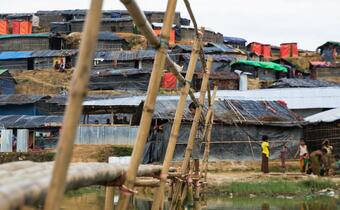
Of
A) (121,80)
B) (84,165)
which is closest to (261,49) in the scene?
(121,80)

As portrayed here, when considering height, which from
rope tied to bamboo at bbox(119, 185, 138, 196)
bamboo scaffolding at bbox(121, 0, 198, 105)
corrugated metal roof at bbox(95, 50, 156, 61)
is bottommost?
rope tied to bamboo at bbox(119, 185, 138, 196)

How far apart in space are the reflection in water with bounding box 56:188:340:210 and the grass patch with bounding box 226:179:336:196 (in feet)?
1.95

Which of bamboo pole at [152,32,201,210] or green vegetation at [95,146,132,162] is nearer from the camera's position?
bamboo pole at [152,32,201,210]

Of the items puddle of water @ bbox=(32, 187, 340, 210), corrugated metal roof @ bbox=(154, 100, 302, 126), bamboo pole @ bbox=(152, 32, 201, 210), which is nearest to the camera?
bamboo pole @ bbox=(152, 32, 201, 210)

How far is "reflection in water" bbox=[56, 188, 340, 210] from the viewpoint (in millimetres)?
11633

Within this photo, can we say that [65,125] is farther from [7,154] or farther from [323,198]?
[7,154]

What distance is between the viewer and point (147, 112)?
12.8 ft

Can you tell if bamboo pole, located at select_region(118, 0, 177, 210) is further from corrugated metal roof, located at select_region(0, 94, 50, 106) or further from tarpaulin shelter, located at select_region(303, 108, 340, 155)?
corrugated metal roof, located at select_region(0, 94, 50, 106)

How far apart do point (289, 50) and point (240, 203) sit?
115 feet

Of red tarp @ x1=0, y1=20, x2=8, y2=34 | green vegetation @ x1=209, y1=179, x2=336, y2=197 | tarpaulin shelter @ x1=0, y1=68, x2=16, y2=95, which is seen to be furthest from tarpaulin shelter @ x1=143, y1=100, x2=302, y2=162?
red tarp @ x1=0, y1=20, x2=8, y2=34

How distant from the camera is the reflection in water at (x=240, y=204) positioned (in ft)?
38.2

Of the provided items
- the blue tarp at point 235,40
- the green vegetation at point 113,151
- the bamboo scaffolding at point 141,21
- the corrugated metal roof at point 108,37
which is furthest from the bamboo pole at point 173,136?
the blue tarp at point 235,40

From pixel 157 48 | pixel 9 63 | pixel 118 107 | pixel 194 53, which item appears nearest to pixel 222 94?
pixel 118 107

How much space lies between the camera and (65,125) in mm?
2082
